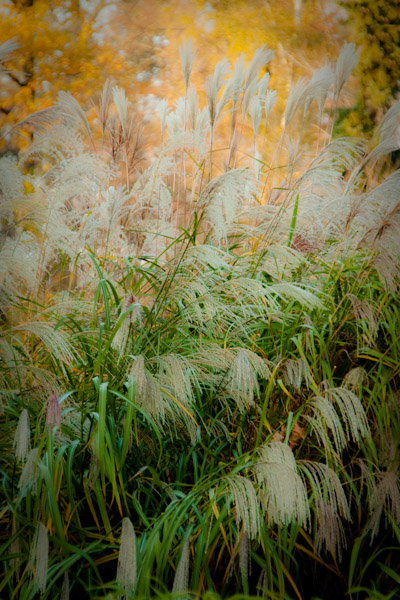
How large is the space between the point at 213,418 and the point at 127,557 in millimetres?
664

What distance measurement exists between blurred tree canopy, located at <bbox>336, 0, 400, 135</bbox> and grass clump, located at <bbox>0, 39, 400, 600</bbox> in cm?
221

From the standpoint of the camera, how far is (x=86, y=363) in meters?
1.84

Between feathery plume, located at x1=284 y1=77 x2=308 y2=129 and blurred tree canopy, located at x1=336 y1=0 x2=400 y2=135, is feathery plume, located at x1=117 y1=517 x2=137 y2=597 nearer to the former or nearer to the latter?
feathery plume, located at x1=284 y1=77 x2=308 y2=129

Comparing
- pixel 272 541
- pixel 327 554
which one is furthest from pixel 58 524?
pixel 327 554

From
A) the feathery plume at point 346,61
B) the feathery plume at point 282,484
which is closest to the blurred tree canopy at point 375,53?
the feathery plume at point 346,61

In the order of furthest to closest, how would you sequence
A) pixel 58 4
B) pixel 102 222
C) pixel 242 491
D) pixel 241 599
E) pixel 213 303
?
1. pixel 58 4
2. pixel 102 222
3. pixel 213 303
4. pixel 242 491
5. pixel 241 599

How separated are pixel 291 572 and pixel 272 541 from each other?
0.18 metres

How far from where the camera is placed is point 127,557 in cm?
109

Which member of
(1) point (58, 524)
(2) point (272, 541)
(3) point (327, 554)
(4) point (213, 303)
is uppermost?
(4) point (213, 303)

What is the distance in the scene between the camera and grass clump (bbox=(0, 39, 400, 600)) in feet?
4.17

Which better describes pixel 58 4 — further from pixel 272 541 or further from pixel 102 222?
pixel 272 541

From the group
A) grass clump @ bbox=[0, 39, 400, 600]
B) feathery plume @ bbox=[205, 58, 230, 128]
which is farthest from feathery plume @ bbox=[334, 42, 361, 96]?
feathery plume @ bbox=[205, 58, 230, 128]

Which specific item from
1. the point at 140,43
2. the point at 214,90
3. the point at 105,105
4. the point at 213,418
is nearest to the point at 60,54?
the point at 140,43

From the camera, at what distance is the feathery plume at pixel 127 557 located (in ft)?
3.52
